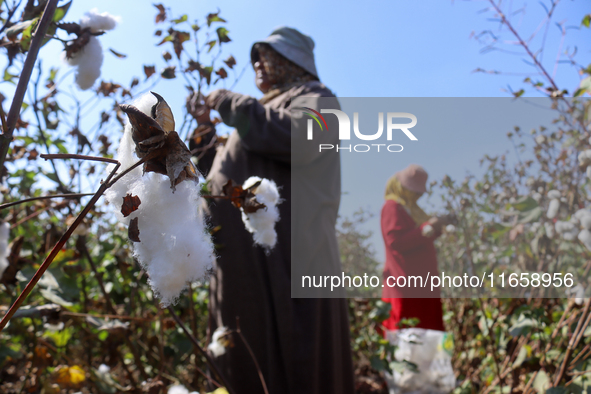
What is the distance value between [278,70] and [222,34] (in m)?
0.28

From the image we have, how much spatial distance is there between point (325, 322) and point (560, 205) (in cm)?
101

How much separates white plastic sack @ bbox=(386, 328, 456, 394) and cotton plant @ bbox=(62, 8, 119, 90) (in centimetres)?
164

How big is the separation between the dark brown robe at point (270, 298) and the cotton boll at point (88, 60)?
570mm

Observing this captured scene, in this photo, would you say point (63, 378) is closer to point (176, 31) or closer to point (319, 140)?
point (319, 140)

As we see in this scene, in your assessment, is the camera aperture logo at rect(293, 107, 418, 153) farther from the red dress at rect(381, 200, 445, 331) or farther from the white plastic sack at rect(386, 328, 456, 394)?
the white plastic sack at rect(386, 328, 456, 394)

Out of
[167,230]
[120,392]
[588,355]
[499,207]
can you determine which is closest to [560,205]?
[499,207]

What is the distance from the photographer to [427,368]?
183cm

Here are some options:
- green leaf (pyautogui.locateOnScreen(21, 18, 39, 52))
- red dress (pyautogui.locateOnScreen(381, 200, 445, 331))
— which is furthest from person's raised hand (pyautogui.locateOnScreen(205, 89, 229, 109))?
red dress (pyautogui.locateOnScreen(381, 200, 445, 331))

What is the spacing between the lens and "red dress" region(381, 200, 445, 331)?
1.87 metres

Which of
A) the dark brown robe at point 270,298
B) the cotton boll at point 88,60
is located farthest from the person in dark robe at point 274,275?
the cotton boll at point 88,60

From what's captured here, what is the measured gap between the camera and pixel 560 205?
1449 mm

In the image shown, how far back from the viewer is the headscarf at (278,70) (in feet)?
5.13

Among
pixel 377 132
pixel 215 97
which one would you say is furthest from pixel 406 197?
pixel 215 97

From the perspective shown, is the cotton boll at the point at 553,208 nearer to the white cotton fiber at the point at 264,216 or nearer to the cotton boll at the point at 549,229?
the cotton boll at the point at 549,229
